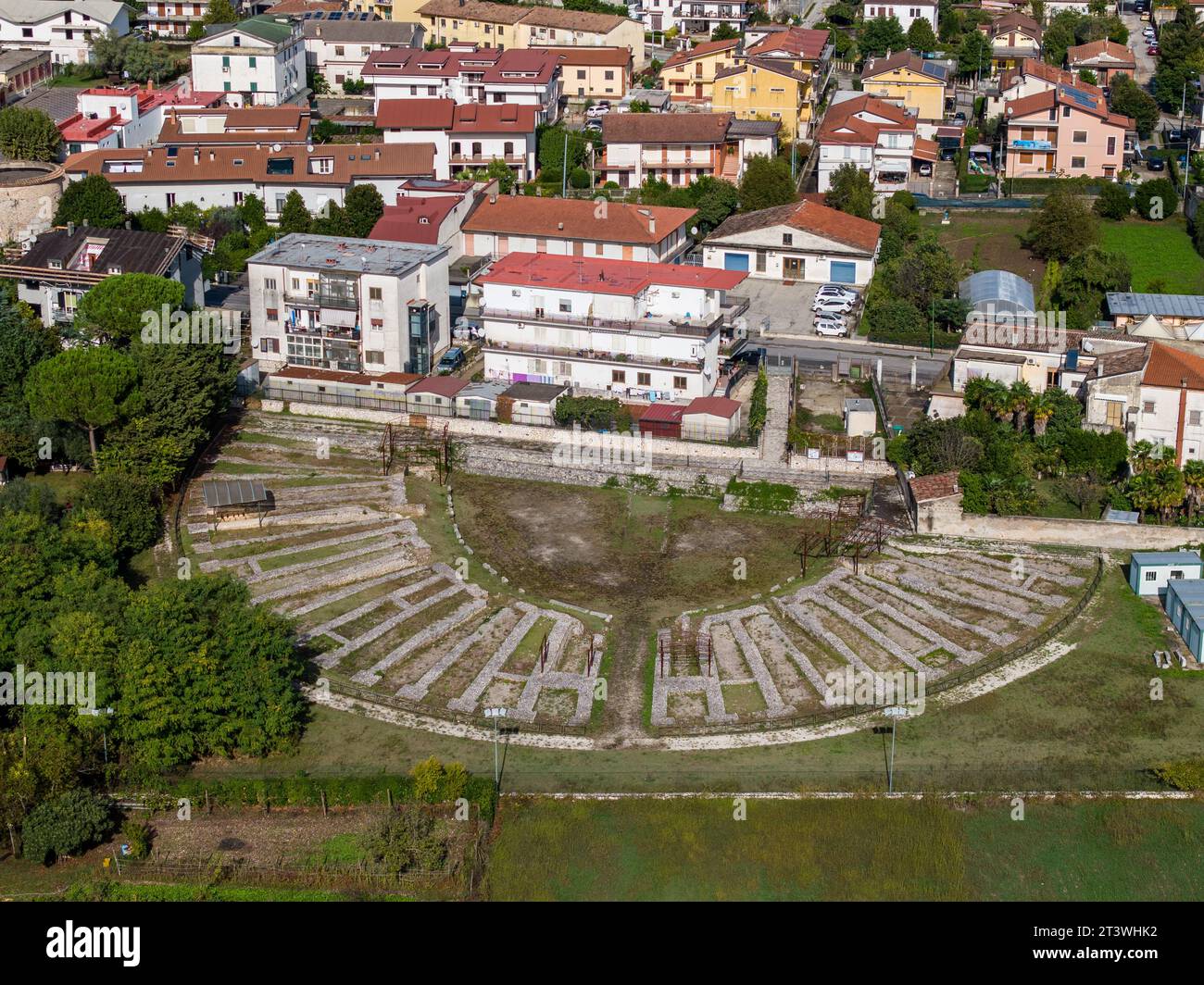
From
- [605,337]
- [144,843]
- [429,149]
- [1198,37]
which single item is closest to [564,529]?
[605,337]

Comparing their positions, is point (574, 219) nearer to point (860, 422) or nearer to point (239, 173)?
point (239, 173)

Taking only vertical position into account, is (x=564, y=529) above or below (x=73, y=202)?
below

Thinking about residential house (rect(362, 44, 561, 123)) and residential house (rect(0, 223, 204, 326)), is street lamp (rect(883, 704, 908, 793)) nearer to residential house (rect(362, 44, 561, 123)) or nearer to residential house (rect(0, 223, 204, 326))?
residential house (rect(0, 223, 204, 326))

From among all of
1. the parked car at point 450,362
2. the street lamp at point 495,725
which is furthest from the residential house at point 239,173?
the street lamp at point 495,725

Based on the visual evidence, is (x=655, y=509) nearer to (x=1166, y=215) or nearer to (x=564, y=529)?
(x=564, y=529)

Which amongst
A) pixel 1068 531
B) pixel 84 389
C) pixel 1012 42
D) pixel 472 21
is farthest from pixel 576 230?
pixel 1012 42

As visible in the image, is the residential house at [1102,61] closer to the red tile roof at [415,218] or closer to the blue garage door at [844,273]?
the blue garage door at [844,273]

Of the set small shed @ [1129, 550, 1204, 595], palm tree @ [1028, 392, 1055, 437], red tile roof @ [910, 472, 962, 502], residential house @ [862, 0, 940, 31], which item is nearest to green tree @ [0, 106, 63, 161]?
red tile roof @ [910, 472, 962, 502]
